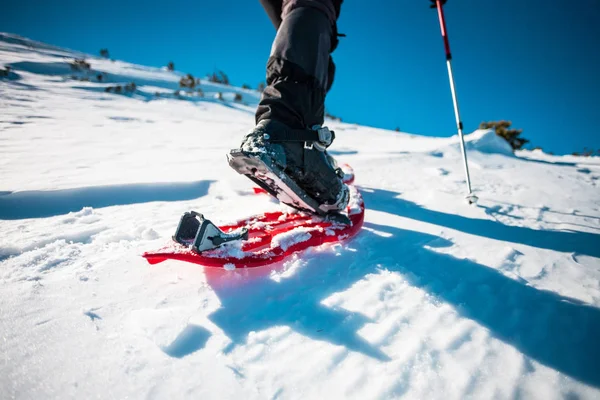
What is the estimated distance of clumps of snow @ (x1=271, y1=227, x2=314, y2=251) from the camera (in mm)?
1208

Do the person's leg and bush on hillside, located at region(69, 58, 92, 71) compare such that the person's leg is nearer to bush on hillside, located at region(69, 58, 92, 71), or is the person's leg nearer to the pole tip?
the pole tip

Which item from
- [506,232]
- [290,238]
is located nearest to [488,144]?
[506,232]

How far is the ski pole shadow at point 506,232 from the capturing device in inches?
58.5

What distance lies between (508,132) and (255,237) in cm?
1273

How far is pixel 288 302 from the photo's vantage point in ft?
3.04

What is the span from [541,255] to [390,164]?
7.03 ft

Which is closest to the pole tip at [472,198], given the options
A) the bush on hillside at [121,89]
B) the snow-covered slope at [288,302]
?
the snow-covered slope at [288,302]

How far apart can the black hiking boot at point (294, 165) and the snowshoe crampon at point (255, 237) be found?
0.10m

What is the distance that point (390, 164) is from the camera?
3.38 metres

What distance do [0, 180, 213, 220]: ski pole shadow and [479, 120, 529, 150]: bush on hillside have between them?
12.0 metres

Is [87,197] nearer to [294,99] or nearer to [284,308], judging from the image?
[294,99]

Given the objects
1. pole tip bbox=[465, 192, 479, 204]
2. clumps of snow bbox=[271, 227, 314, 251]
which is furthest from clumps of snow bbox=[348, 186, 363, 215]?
pole tip bbox=[465, 192, 479, 204]

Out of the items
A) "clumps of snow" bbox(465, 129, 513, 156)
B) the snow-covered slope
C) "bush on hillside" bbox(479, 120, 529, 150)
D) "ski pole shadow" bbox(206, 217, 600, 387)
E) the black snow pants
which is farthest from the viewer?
"bush on hillside" bbox(479, 120, 529, 150)

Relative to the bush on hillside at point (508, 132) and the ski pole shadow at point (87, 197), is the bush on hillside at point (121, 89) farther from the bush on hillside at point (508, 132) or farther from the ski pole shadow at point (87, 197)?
the bush on hillside at point (508, 132)
